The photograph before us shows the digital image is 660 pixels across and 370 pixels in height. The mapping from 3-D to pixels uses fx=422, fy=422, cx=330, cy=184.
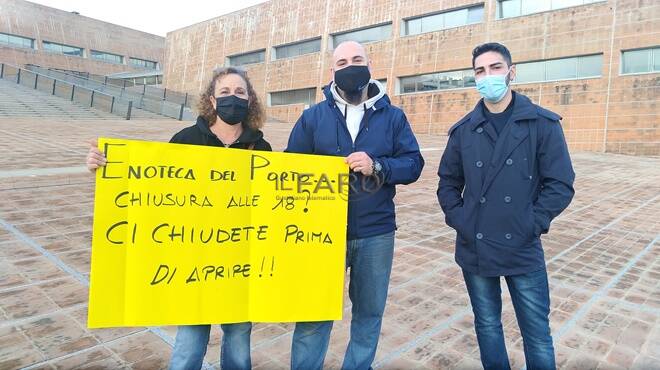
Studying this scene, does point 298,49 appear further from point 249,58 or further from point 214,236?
point 214,236

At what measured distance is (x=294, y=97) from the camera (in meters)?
36.8

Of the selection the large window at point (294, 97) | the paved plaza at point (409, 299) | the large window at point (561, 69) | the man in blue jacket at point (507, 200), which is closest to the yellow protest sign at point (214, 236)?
the man in blue jacket at point (507, 200)

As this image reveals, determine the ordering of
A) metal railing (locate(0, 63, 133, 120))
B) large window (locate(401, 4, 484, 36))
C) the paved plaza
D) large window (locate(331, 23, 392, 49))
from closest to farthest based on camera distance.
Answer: the paved plaza
metal railing (locate(0, 63, 133, 120))
large window (locate(401, 4, 484, 36))
large window (locate(331, 23, 392, 49))

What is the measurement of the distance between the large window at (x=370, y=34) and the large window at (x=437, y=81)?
12.4 feet

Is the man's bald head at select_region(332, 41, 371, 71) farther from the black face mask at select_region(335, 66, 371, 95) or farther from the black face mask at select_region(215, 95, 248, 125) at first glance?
the black face mask at select_region(215, 95, 248, 125)

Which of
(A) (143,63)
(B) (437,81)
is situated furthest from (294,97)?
(A) (143,63)

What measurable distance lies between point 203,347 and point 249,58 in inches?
1596

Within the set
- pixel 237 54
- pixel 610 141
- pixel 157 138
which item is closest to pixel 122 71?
pixel 237 54

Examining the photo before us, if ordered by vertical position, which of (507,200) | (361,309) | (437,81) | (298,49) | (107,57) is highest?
(107,57)

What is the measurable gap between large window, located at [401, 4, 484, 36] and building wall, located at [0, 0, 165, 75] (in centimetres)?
3932

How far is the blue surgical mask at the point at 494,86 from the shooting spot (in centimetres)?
229

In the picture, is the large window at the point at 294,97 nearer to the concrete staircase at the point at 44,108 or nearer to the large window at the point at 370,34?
the large window at the point at 370,34

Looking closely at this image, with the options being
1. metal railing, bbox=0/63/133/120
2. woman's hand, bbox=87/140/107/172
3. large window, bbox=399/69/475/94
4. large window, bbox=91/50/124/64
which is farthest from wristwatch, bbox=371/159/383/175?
large window, bbox=91/50/124/64

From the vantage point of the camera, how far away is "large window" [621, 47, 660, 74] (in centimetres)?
2031
